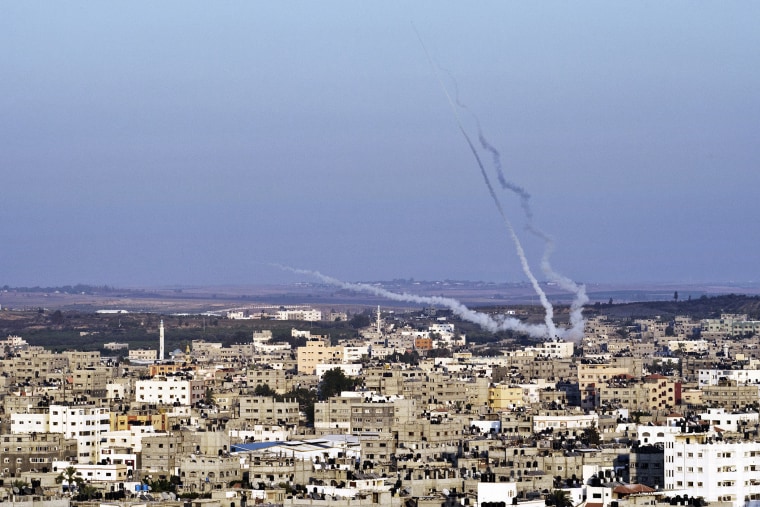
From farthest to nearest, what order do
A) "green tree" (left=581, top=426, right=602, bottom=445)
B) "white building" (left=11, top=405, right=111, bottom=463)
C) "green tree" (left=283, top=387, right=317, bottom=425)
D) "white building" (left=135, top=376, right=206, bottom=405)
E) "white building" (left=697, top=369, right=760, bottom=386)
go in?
"white building" (left=697, top=369, right=760, bottom=386)
"white building" (left=135, top=376, right=206, bottom=405)
"green tree" (left=283, top=387, right=317, bottom=425)
"white building" (left=11, top=405, right=111, bottom=463)
"green tree" (left=581, top=426, right=602, bottom=445)

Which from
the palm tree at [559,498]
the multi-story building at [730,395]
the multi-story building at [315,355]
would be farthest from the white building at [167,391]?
the palm tree at [559,498]

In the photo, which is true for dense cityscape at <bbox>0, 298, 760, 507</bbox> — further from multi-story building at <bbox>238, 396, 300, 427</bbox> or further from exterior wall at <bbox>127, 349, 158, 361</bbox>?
exterior wall at <bbox>127, 349, 158, 361</bbox>

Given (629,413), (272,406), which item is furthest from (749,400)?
(272,406)

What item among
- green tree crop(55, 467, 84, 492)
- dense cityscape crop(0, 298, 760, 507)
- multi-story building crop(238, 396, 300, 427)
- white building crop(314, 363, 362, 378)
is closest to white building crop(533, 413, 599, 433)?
dense cityscape crop(0, 298, 760, 507)

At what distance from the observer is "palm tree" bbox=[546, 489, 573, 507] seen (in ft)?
199

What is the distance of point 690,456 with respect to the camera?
6462 cm

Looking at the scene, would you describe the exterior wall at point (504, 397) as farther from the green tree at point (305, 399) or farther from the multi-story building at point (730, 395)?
the multi-story building at point (730, 395)

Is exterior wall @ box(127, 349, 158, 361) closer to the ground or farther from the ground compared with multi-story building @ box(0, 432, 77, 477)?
farther from the ground

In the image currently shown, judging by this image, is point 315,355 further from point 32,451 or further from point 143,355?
point 32,451

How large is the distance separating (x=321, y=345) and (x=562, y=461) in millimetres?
84006

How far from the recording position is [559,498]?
61.8 m

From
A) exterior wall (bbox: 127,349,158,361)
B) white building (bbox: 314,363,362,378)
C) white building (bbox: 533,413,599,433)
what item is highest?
exterior wall (bbox: 127,349,158,361)

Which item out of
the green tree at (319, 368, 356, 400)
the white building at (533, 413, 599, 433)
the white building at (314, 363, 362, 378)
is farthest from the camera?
the white building at (314, 363, 362, 378)

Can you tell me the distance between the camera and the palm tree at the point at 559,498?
60656mm
